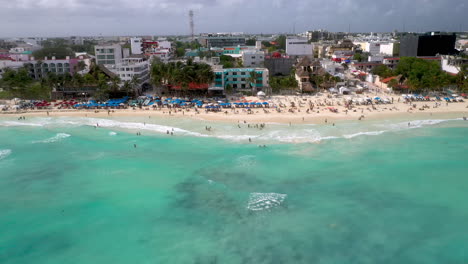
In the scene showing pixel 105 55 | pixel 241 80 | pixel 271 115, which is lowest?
pixel 271 115

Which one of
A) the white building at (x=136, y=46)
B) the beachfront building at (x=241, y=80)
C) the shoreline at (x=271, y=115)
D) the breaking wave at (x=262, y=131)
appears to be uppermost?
the white building at (x=136, y=46)

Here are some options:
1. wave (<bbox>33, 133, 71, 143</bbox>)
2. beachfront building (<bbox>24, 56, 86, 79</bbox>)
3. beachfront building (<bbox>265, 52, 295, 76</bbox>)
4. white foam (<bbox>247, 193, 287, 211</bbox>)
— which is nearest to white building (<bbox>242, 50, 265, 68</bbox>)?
beachfront building (<bbox>265, 52, 295, 76</bbox>)

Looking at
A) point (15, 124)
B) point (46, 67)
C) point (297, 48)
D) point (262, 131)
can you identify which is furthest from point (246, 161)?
point (297, 48)

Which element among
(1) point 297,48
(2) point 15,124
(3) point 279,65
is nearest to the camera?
(2) point 15,124

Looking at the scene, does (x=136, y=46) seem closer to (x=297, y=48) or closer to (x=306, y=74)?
(x=297, y=48)

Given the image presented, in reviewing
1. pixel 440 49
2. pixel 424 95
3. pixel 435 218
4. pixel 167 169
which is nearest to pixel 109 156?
pixel 167 169

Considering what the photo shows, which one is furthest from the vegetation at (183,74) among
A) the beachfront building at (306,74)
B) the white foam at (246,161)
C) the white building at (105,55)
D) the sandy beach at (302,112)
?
the white building at (105,55)

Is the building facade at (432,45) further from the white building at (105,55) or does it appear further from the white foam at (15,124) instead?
the white foam at (15,124)
